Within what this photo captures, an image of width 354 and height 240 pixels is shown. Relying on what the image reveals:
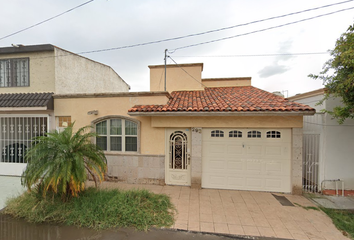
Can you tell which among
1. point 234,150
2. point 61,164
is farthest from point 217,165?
point 61,164

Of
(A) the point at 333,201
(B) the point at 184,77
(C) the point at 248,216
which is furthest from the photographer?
(B) the point at 184,77

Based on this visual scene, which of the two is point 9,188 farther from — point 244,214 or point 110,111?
point 244,214

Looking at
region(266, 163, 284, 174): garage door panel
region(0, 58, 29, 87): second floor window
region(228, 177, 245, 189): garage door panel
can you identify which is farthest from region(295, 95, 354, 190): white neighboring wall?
region(0, 58, 29, 87): second floor window

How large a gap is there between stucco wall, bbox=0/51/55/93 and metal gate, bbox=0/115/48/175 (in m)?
1.31

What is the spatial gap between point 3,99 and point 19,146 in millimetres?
2184

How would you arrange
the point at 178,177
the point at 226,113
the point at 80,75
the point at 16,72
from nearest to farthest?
1. the point at 226,113
2. the point at 178,177
3. the point at 16,72
4. the point at 80,75

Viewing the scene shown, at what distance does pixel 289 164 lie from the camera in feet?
19.1

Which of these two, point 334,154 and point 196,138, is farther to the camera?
point 196,138

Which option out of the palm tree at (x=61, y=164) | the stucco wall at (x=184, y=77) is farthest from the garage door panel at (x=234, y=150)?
the palm tree at (x=61, y=164)

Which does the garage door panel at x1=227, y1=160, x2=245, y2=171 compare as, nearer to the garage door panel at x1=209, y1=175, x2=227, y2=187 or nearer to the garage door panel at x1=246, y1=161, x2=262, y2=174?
the garage door panel at x1=246, y1=161, x2=262, y2=174

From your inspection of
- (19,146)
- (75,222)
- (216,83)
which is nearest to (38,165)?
(75,222)

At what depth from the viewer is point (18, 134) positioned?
7.54 metres

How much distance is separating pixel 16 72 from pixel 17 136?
2.98 m

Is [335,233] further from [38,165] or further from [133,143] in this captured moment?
[38,165]
